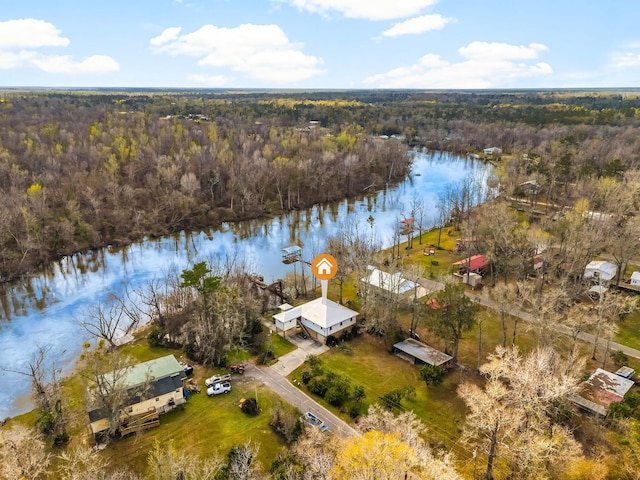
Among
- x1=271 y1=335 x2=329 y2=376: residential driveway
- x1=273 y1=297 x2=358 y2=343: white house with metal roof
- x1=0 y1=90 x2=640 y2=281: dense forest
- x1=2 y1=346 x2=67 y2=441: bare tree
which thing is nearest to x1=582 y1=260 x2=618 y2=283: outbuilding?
x1=273 y1=297 x2=358 y2=343: white house with metal roof

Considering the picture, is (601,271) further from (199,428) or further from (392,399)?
(199,428)

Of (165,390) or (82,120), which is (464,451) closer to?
(165,390)

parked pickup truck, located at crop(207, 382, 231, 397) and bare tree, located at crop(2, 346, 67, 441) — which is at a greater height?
bare tree, located at crop(2, 346, 67, 441)

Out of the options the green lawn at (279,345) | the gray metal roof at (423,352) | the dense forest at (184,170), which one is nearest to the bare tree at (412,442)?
the gray metal roof at (423,352)

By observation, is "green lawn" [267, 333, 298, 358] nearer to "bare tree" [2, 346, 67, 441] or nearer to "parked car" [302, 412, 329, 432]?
"parked car" [302, 412, 329, 432]

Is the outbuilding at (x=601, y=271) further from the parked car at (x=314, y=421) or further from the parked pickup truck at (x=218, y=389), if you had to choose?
the parked pickup truck at (x=218, y=389)

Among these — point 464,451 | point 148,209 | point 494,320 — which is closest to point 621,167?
point 494,320

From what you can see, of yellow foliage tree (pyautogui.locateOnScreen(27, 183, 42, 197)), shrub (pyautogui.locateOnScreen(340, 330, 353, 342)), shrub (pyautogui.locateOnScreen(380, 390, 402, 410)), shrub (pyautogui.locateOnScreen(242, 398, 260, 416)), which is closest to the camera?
shrub (pyautogui.locateOnScreen(242, 398, 260, 416))

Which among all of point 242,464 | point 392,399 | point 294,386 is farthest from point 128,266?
point 242,464
